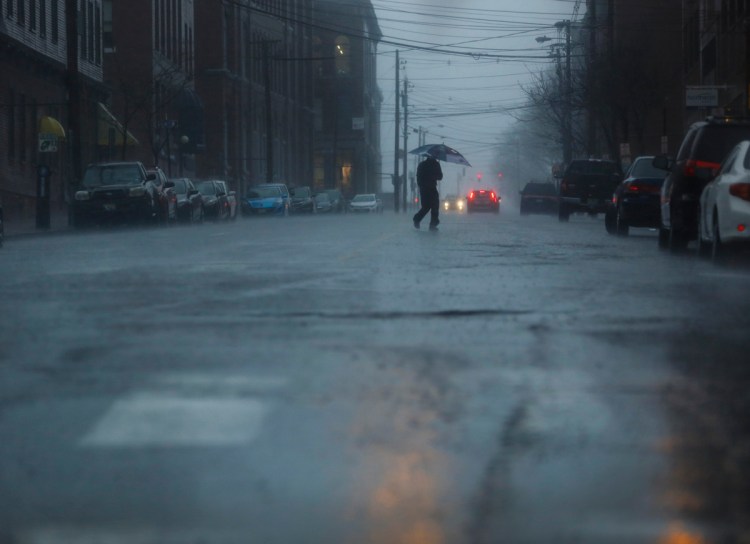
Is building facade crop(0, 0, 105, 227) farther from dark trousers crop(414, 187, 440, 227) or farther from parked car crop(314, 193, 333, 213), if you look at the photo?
parked car crop(314, 193, 333, 213)

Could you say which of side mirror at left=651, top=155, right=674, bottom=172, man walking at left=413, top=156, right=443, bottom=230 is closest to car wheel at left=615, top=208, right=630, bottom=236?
man walking at left=413, top=156, right=443, bottom=230

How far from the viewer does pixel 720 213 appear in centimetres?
1594

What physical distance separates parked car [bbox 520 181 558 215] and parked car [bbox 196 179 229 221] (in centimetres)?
1303

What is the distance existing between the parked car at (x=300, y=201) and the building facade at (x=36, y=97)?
1239 centimetres

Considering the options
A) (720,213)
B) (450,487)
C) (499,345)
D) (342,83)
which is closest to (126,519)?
(450,487)

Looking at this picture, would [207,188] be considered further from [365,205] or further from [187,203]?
[365,205]

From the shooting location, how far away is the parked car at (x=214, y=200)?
5045 centimetres

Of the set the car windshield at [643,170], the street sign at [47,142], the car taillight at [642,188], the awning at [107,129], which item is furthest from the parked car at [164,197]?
the awning at [107,129]

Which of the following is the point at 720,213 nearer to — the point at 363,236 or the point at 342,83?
the point at 363,236

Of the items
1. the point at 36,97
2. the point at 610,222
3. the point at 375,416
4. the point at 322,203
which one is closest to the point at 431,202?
the point at 610,222

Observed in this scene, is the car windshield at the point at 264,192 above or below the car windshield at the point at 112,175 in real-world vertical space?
below

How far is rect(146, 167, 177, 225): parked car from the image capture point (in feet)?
125

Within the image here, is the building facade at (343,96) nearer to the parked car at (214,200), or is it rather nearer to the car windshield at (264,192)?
the car windshield at (264,192)

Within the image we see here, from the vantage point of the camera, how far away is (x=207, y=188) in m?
51.9
